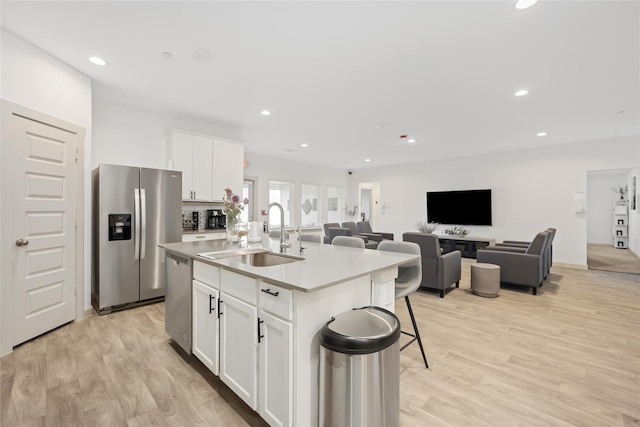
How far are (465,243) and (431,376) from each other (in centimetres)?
555

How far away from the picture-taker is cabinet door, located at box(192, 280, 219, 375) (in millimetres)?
1873

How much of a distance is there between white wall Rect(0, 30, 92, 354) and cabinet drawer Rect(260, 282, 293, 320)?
2509 mm

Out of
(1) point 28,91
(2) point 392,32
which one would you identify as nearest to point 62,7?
→ (1) point 28,91

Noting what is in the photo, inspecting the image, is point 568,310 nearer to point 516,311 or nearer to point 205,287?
point 516,311

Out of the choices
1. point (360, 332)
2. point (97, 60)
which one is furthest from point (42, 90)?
point (360, 332)

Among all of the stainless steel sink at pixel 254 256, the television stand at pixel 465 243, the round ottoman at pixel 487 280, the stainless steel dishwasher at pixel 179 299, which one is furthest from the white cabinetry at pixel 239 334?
the television stand at pixel 465 243

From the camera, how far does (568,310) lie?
3420mm

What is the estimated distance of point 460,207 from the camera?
736cm

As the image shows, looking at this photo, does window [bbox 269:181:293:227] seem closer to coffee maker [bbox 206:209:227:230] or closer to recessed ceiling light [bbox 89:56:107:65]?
coffee maker [bbox 206:209:227:230]

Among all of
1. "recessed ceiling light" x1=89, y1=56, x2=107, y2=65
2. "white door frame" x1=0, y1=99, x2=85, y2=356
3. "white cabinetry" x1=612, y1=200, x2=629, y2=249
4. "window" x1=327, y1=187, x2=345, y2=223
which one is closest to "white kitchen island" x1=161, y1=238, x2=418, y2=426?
"white door frame" x1=0, y1=99, x2=85, y2=356

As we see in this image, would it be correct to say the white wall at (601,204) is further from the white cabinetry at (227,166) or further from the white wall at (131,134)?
the white wall at (131,134)

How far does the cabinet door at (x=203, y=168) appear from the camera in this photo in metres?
4.25

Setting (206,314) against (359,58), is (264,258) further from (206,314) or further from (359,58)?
(359,58)

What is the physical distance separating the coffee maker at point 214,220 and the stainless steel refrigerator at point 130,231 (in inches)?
32.9
